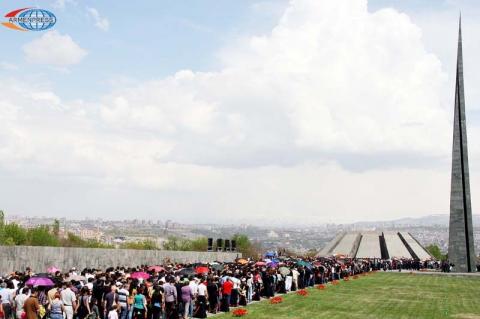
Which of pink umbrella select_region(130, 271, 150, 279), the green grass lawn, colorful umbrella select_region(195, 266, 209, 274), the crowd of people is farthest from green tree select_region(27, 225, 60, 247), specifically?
pink umbrella select_region(130, 271, 150, 279)

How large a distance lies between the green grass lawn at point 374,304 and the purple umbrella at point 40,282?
7.22 metres

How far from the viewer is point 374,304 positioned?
98.1 feet

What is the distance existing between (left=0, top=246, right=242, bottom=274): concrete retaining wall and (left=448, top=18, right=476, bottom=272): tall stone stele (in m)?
30.8

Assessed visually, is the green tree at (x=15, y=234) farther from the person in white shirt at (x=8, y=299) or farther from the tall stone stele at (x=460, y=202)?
the person in white shirt at (x=8, y=299)

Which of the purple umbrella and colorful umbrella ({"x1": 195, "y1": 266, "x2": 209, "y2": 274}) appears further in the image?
colorful umbrella ({"x1": 195, "y1": 266, "x2": 209, "y2": 274})

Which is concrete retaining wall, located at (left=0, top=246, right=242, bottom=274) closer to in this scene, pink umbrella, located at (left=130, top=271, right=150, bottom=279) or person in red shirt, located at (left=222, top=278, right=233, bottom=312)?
pink umbrella, located at (left=130, top=271, right=150, bottom=279)

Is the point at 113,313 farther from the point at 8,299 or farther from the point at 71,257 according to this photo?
the point at 71,257

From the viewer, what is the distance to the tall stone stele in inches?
2625

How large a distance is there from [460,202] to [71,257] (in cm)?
4582

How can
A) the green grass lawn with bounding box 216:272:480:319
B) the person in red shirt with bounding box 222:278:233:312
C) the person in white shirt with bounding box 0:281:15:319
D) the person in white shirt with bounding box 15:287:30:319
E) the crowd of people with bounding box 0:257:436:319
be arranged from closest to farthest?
the person in white shirt with bounding box 15:287:30:319 → the crowd of people with bounding box 0:257:436:319 → the person in white shirt with bounding box 0:281:15:319 → the green grass lawn with bounding box 216:272:480:319 → the person in red shirt with bounding box 222:278:233:312

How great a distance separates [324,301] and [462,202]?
4237 cm

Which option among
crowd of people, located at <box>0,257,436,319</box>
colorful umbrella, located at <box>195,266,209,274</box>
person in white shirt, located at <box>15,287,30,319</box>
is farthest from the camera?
colorful umbrella, located at <box>195,266,209,274</box>

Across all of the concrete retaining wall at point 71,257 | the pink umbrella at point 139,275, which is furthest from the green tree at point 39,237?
the pink umbrella at point 139,275

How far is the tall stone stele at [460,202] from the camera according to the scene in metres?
66.7
